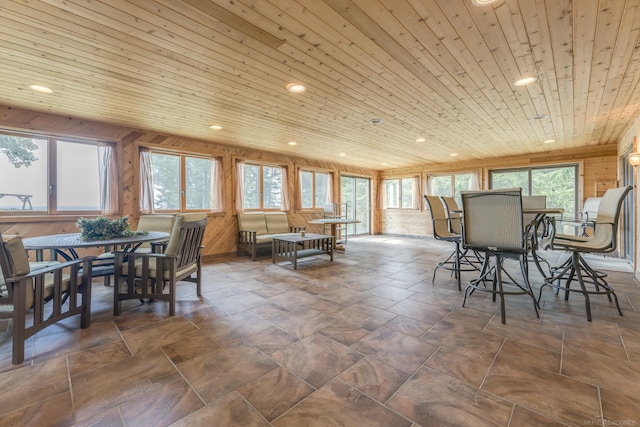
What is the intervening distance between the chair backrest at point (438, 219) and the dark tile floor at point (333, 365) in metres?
0.87

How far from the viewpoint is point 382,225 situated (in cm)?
953

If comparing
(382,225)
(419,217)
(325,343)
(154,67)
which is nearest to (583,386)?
(325,343)

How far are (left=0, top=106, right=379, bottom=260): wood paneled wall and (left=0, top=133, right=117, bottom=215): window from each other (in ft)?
0.48

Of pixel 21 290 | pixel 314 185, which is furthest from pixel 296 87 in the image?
pixel 314 185

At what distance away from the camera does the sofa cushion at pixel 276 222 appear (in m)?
6.03

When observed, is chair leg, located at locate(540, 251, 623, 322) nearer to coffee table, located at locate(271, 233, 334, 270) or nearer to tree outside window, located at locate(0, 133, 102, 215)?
coffee table, located at locate(271, 233, 334, 270)

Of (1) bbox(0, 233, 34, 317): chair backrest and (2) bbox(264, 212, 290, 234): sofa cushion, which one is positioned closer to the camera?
(1) bbox(0, 233, 34, 317): chair backrest

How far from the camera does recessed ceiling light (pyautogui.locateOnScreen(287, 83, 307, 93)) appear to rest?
2988 millimetres

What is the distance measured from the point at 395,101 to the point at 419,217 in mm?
5785

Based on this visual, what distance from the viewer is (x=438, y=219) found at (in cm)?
362

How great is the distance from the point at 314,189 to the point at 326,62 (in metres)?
5.11

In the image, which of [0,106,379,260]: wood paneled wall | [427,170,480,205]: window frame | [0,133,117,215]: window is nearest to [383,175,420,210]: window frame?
[427,170,480,205]: window frame

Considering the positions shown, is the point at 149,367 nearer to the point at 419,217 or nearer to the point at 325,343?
the point at 325,343

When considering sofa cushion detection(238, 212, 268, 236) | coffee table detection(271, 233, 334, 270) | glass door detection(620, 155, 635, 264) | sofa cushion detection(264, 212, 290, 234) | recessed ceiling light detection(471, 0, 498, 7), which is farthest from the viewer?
sofa cushion detection(264, 212, 290, 234)
